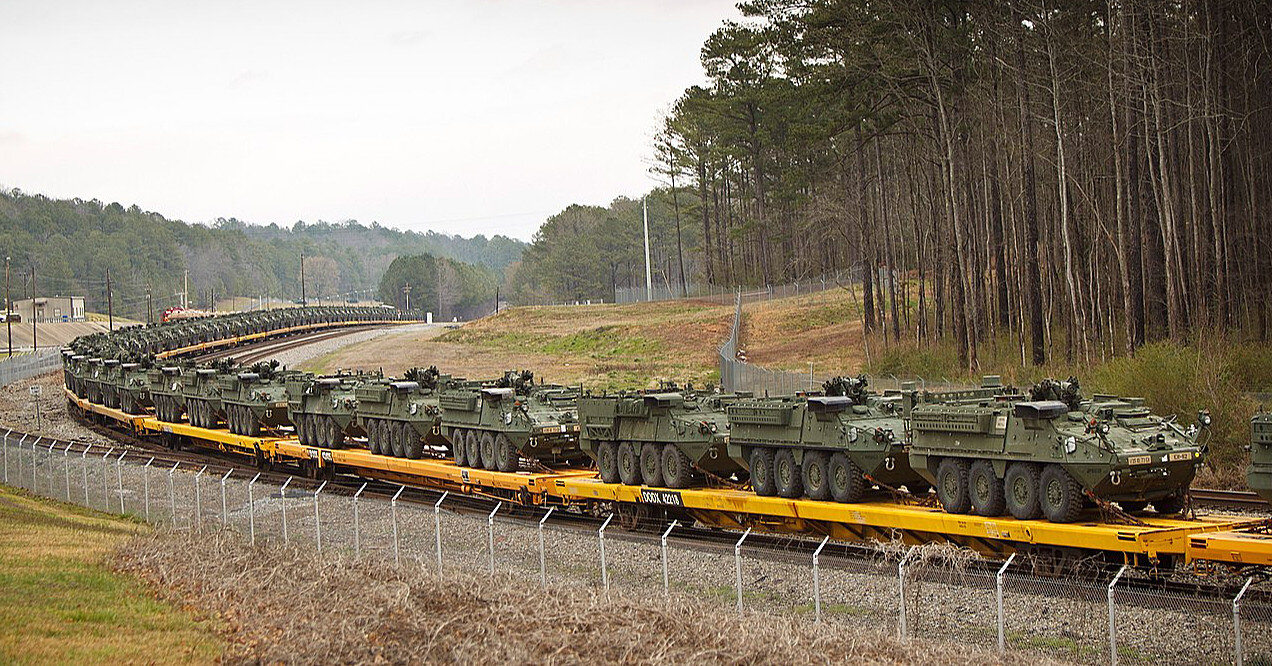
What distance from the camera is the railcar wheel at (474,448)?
27.5 m

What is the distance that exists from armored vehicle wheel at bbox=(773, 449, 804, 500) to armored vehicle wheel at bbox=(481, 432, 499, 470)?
7.71 meters

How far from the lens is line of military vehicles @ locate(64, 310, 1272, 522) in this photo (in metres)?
16.5

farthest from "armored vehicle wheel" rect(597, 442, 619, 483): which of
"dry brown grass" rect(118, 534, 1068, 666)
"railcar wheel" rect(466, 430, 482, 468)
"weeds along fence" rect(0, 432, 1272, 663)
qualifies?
"dry brown grass" rect(118, 534, 1068, 666)

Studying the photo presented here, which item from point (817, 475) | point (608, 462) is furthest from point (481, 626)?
point (608, 462)

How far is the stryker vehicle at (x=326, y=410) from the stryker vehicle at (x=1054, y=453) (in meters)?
18.3

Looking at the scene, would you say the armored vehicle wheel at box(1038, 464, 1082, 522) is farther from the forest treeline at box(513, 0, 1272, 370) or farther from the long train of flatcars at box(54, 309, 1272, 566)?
the forest treeline at box(513, 0, 1272, 370)

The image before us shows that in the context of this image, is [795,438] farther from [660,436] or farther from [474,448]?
→ [474,448]

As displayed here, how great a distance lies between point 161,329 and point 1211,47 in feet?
195

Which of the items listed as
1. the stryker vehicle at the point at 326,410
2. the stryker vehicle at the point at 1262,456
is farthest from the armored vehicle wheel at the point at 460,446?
the stryker vehicle at the point at 1262,456

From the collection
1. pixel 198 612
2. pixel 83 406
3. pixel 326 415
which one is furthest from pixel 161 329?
pixel 198 612

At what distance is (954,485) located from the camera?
18328mm

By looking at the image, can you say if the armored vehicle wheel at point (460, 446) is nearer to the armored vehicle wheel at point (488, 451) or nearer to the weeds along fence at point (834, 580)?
the armored vehicle wheel at point (488, 451)

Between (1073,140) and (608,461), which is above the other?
(1073,140)

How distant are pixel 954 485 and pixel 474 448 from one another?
12378 mm
